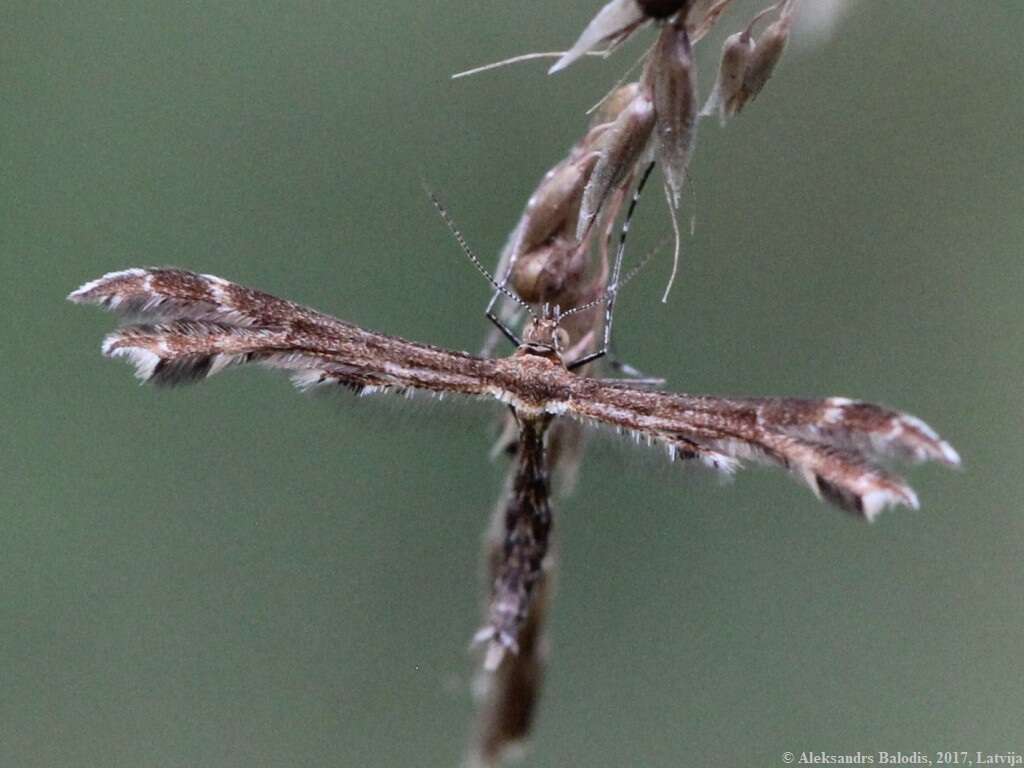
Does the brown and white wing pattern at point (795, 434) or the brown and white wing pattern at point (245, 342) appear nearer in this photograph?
the brown and white wing pattern at point (795, 434)

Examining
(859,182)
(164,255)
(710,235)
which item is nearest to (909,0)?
(859,182)

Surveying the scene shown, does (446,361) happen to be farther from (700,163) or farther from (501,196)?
(700,163)

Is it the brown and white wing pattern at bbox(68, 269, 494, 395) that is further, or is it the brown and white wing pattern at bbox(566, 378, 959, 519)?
the brown and white wing pattern at bbox(68, 269, 494, 395)

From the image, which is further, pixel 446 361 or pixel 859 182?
pixel 859 182
